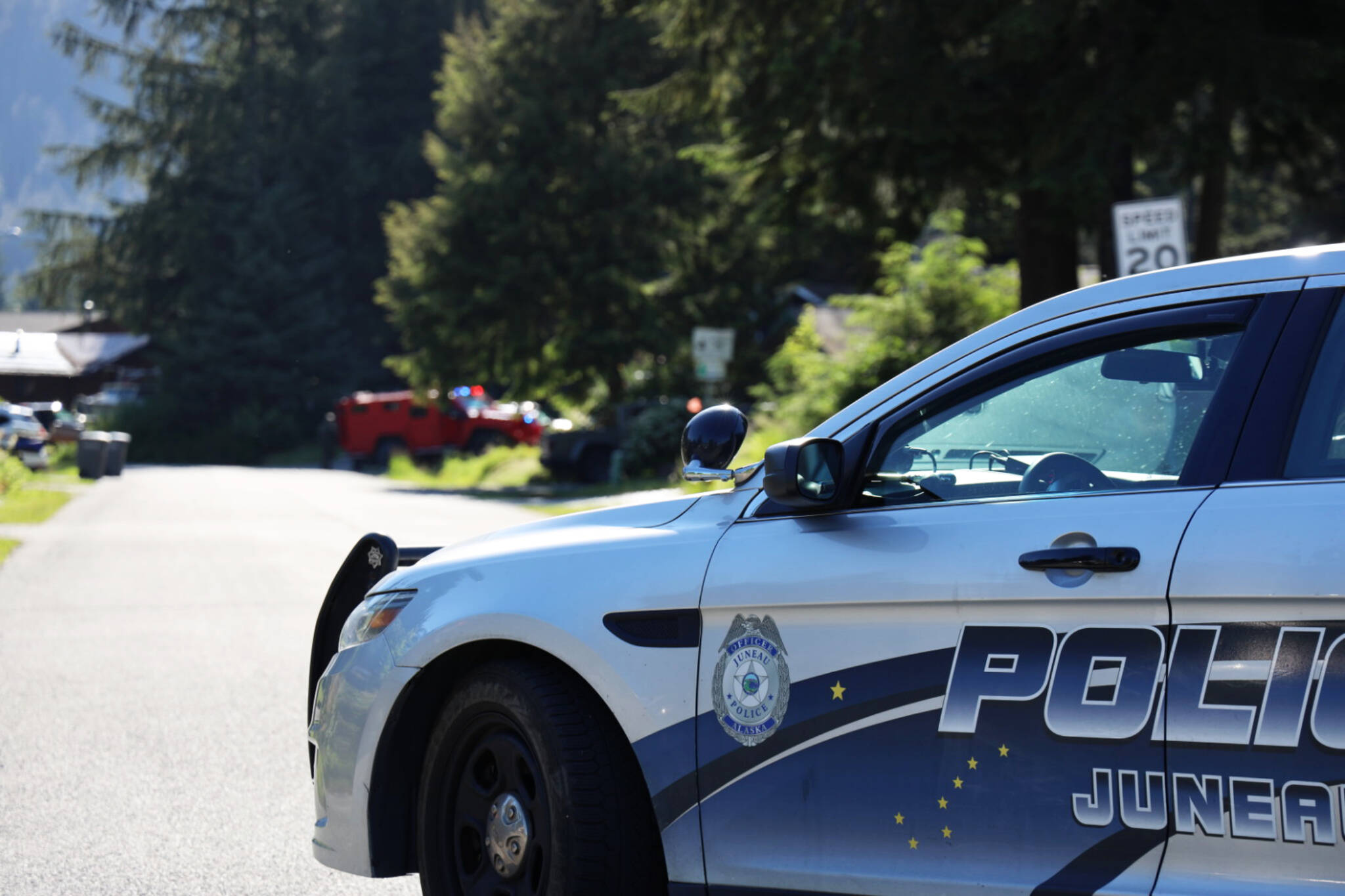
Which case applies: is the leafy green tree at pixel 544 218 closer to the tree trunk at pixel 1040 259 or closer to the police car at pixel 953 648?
the tree trunk at pixel 1040 259

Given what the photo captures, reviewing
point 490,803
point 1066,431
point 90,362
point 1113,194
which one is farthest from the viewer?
point 90,362

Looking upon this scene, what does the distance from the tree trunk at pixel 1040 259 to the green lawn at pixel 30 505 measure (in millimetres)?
14164

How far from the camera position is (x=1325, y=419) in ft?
9.29

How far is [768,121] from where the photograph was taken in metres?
18.5

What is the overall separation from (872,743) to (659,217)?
127ft

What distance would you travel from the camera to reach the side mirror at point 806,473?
3.36 meters

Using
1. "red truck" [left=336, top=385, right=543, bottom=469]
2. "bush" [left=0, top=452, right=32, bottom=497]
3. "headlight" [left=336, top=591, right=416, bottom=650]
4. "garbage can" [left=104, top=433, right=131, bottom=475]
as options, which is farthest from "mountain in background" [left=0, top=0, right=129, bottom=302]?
"headlight" [left=336, top=591, right=416, bottom=650]

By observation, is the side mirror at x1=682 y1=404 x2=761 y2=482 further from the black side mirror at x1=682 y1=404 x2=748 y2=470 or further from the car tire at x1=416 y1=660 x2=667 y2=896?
the car tire at x1=416 y1=660 x2=667 y2=896

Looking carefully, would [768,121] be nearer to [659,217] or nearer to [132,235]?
[659,217]

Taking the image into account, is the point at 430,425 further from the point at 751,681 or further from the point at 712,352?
the point at 751,681

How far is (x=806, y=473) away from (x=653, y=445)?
28664mm

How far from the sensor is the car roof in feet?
9.73

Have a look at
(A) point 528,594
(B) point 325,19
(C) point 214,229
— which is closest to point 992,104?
(A) point 528,594

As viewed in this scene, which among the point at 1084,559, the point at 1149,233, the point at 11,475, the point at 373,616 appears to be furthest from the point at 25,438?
the point at 1084,559
